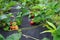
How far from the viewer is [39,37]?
1403 mm

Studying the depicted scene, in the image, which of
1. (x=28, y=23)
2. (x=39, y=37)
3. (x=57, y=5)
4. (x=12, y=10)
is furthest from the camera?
(x=12, y=10)

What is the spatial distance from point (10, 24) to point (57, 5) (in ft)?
1.60

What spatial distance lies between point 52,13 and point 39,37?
280 millimetres

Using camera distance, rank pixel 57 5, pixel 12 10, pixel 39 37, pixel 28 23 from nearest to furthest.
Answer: pixel 39 37, pixel 57 5, pixel 28 23, pixel 12 10

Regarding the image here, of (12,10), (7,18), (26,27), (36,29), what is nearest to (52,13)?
(36,29)

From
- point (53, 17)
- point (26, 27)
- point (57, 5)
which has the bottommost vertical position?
point (26, 27)

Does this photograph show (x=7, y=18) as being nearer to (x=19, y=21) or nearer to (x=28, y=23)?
(x=19, y=21)

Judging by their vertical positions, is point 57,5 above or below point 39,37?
above

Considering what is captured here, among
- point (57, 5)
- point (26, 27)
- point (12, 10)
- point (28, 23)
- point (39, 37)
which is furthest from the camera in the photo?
point (12, 10)

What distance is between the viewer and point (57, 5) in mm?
1520

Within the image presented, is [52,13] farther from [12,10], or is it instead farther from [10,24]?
[12,10]

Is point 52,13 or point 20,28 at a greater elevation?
point 52,13

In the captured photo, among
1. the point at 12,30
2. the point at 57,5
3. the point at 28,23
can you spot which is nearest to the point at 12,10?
the point at 28,23

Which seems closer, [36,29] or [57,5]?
[57,5]
